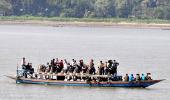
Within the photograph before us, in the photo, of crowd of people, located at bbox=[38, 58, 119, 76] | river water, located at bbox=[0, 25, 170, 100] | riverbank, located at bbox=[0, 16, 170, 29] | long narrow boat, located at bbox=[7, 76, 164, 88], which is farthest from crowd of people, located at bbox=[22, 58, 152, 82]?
riverbank, located at bbox=[0, 16, 170, 29]

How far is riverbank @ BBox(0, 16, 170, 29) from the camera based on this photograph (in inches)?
7367

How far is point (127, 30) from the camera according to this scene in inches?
7421

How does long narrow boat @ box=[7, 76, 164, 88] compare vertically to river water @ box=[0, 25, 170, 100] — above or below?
above

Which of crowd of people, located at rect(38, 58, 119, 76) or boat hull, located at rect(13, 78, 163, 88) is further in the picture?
crowd of people, located at rect(38, 58, 119, 76)

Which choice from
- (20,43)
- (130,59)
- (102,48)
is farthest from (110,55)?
(20,43)

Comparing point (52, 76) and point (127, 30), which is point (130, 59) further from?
point (127, 30)

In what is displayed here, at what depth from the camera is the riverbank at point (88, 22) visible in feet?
614

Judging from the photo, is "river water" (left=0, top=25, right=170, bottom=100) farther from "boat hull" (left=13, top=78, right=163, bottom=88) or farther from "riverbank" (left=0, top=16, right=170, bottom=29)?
"riverbank" (left=0, top=16, right=170, bottom=29)

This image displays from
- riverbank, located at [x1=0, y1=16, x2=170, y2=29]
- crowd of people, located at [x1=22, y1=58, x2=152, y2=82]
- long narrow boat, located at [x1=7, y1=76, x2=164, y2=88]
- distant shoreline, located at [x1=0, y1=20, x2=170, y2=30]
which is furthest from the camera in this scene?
riverbank, located at [x1=0, y1=16, x2=170, y2=29]

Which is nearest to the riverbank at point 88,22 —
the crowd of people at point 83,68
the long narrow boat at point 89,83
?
the crowd of people at point 83,68

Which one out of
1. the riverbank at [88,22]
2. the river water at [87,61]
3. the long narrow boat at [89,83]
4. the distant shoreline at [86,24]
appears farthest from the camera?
the riverbank at [88,22]

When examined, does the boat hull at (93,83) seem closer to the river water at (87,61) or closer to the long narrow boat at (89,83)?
the long narrow boat at (89,83)

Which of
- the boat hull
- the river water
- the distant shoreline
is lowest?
the distant shoreline

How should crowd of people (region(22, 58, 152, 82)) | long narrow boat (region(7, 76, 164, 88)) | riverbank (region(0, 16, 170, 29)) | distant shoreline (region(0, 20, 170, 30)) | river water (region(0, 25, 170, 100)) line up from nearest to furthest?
river water (region(0, 25, 170, 100)), long narrow boat (region(7, 76, 164, 88)), crowd of people (region(22, 58, 152, 82)), distant shoreline (region(0, 20, 170, 30)), riverbank (region(0, 16, 170, 29))
